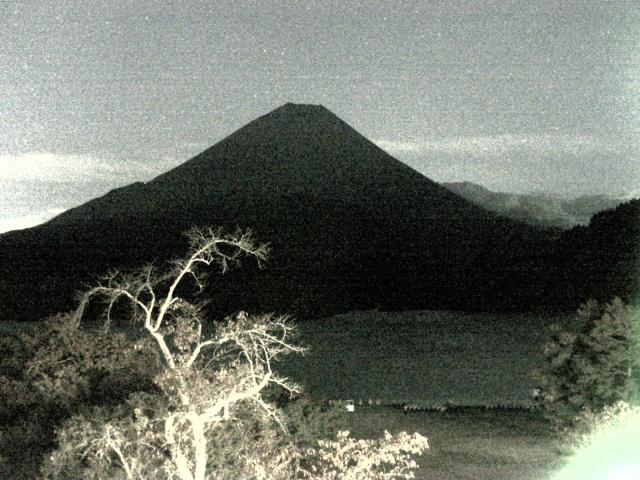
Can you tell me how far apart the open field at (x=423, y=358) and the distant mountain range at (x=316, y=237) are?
3636 mm

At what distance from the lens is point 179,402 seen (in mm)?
9930

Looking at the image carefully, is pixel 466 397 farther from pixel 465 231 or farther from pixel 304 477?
pixel 465 231

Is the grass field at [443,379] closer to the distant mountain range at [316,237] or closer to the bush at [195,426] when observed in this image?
the bush at [195,426]

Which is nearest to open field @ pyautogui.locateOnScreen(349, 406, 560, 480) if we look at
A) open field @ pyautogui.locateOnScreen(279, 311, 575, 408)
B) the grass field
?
the grass field

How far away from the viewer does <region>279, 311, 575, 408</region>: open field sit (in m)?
23.1

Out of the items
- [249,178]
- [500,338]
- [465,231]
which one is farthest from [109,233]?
[500,338]

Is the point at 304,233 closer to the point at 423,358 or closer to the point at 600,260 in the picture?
the point at 600,260

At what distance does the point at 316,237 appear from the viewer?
72.1 m

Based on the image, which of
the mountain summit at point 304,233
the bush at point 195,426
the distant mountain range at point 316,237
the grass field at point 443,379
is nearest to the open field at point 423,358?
the grass field at point 443,379

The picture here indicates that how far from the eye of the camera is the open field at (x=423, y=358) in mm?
23125

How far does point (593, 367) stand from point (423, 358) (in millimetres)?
14545

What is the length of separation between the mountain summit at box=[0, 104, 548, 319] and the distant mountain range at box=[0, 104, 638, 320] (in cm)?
16

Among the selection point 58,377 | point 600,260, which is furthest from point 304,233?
point 58,377

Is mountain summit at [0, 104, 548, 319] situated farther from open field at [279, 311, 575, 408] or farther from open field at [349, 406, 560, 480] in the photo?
open field at [349, 406, 560, 480]
